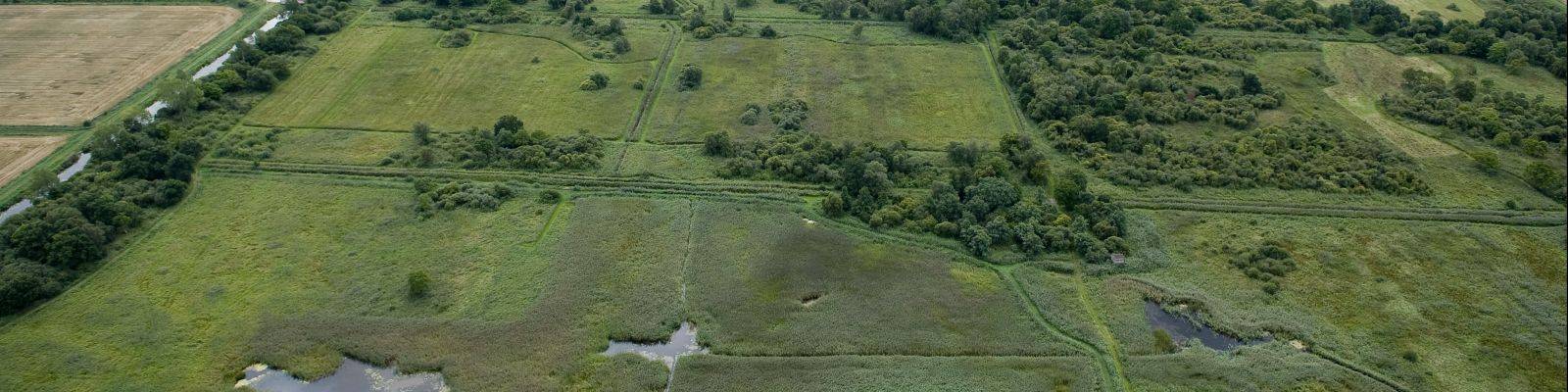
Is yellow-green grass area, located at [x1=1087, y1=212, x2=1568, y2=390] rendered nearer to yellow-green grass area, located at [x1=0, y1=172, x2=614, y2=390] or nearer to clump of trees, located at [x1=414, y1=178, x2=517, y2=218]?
yellow-green grass area, located at [x1=0, y1=172, x2=614, y2=390]

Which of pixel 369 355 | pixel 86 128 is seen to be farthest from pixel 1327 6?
pixel 86 128

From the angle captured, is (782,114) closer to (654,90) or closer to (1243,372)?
(654,90)

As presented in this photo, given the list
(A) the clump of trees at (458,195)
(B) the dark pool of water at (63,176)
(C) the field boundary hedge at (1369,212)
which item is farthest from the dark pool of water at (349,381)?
(C) the field boundary hedge at (1369,212)

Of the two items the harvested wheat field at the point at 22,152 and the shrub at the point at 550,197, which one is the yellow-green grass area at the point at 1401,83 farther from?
the harvested wheat field at the point at 22,152

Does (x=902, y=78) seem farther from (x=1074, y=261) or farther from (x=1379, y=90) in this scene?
(x=1379, y=90)

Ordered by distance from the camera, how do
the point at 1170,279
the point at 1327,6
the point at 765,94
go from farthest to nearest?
the point at 1327,6
the point at 765,94
the point at 1170,279

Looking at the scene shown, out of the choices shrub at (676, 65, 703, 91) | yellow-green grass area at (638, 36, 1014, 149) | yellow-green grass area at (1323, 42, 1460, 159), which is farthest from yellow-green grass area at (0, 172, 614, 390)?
yellow-green grass area at (1323, 42, 1460, 159)
